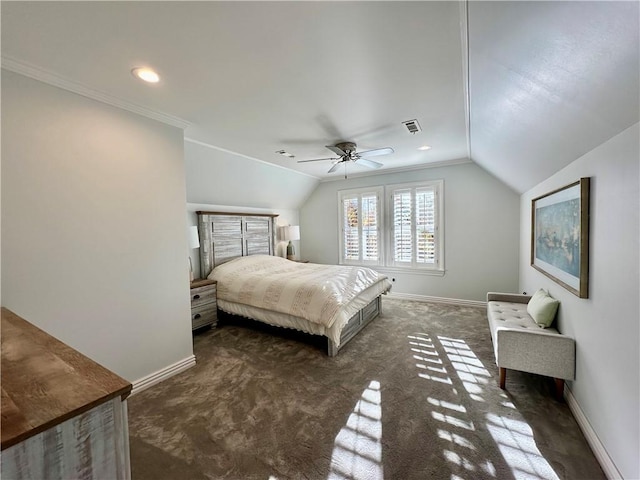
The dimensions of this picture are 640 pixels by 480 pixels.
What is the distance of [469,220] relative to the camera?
4539mm

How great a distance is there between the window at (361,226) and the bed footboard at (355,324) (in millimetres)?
1444

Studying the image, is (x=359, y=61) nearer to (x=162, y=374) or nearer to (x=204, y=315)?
(x=162, y=374)

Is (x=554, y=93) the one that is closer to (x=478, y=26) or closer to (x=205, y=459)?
(x=478, y=26)

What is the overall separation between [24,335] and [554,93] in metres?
3.07

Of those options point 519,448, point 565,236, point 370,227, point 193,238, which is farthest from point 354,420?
point 370,227

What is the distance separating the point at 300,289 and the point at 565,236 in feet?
8.33

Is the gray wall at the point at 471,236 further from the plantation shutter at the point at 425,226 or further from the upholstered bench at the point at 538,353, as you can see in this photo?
Answer: the upholstered bench at the point at 538,353

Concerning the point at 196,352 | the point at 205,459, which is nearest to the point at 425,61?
the point at 205,459

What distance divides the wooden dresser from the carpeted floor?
1.03m

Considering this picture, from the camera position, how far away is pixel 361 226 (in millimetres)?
5547

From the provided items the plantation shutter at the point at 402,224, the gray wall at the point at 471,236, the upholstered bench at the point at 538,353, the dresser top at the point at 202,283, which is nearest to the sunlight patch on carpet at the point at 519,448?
the upholstered bench at the point at 538,353

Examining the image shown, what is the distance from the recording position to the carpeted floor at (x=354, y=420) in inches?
63.1

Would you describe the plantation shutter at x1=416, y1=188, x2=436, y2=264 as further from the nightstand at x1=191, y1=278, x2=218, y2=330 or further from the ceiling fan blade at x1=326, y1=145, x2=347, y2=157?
the nightstand at x1=191, y1=278, x2=218, y2=330

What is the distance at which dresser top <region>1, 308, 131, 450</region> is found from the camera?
28.3 inches
